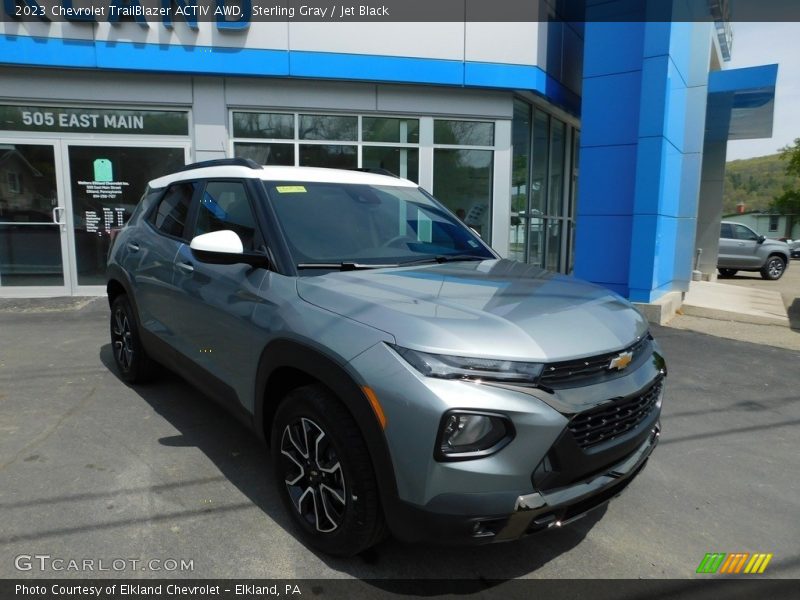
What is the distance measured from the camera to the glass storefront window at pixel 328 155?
10055mm

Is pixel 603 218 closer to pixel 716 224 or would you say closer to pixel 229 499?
pixel 229 499

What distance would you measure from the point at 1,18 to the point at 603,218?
9983 millimetres

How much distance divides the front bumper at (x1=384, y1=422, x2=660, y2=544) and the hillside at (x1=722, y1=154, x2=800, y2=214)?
5606 inches

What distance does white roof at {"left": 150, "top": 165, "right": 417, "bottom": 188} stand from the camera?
3.37 meters

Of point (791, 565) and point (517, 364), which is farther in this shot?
point (791, 565)

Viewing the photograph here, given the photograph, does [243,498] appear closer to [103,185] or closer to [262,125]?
[262,125]

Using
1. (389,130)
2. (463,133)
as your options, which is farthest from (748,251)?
(389,130)

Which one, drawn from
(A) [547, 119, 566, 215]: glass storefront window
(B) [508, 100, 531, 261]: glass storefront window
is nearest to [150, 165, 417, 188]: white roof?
(B) [508, 100, 531, 261]: glass storefront window

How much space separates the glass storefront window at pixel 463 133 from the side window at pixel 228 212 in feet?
24.0

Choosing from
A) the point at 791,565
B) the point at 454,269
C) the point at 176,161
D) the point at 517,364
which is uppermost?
the point at 176,161

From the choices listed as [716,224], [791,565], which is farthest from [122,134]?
[716,224]

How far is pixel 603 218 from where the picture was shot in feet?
29.5

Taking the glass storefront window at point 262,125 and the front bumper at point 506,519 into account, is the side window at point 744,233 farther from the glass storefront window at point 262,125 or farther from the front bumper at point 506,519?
the front bumper at point 506,519

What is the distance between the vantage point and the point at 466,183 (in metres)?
10.8
